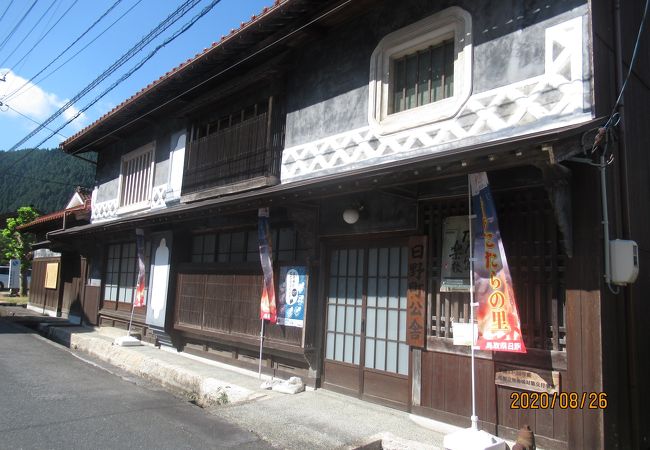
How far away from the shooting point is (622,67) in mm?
5848

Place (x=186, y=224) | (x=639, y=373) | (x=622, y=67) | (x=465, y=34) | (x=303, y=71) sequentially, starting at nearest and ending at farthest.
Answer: (x=639, y=373), (x=622, y=67), (x=465, y=34), (x=303, y=71), (x=186, y=224)

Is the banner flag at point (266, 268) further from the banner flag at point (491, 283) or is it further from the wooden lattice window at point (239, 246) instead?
the banner flag at point (491, 283)

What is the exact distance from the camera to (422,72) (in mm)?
7184

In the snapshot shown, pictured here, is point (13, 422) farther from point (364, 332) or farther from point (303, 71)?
point (303, 71)

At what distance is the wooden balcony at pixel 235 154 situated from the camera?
9367 mm

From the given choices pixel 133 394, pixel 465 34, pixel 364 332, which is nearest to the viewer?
pixel 465 34

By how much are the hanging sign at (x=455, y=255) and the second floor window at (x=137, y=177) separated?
979 cm

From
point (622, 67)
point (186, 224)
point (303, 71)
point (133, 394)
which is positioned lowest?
point (133, 394)

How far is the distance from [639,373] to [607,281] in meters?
1.31

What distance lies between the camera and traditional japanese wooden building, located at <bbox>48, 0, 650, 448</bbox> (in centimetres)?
507

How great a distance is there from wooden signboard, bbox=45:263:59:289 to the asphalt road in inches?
432

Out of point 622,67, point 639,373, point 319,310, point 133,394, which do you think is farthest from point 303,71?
point 639,373

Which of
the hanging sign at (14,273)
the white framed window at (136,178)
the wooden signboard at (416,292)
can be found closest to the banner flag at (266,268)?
the wooden signboard at (416,292)
